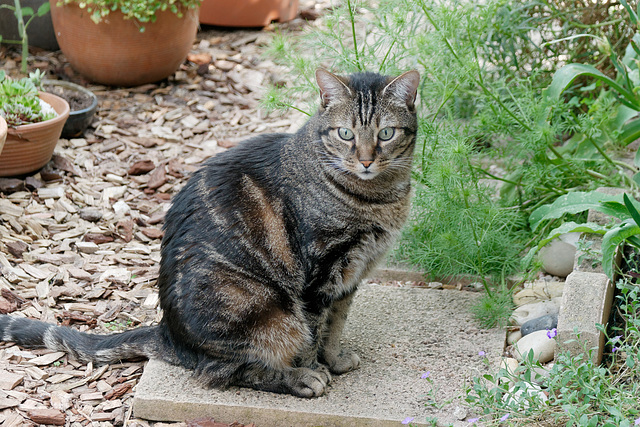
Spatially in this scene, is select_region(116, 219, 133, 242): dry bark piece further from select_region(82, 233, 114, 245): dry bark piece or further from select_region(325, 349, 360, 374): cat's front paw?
select_region(325, 349, 360, 374): cat's front paw

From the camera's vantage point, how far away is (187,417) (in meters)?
3.04

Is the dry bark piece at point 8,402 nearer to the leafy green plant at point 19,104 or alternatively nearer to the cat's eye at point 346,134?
the cat's eye at point 346,134

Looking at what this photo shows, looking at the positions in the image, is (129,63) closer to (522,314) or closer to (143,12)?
(143,12)

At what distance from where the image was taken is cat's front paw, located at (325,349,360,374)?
3311 mm

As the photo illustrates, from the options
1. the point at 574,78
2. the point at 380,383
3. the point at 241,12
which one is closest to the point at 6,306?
the point at 380,383

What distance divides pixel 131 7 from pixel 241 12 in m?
1.73

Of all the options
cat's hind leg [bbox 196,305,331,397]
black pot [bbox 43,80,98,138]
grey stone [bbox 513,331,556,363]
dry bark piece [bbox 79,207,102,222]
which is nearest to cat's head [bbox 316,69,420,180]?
cat's hind leg [bbox 196,305,331,397]

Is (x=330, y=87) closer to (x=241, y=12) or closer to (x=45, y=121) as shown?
(x=45, y=121)

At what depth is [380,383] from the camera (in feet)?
10.6

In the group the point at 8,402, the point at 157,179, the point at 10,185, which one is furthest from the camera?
the point at 157,179

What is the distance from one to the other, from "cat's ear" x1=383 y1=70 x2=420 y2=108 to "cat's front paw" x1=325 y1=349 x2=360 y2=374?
118cm

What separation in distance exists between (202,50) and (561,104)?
3.82 meters

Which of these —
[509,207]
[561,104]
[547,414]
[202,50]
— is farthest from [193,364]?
[202,50]

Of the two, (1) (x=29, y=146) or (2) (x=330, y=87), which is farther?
(1) (x=29, y=146)
